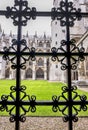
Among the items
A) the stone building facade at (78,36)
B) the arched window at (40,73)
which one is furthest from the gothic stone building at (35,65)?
the stone building facade at (78,36)

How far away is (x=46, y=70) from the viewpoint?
156 feet

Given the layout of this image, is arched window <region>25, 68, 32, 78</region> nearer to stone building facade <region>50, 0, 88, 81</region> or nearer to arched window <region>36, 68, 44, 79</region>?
arched window <region>36, 68, 44, 79</region>

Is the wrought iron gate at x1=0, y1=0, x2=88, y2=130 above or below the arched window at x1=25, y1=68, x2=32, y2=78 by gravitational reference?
above

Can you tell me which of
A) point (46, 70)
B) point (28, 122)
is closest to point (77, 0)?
point (46, 70)

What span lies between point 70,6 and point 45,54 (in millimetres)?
517

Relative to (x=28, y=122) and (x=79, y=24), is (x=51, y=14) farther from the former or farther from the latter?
(x=79, y=24)

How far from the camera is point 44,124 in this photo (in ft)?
13.4

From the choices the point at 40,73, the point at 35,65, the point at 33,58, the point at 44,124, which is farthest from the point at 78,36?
the point at 33,58

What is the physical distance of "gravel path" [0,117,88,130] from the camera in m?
3.82

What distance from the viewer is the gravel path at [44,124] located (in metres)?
3.82

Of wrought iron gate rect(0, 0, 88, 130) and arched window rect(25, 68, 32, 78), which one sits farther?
arched window rect(25, 68, 32, 78)

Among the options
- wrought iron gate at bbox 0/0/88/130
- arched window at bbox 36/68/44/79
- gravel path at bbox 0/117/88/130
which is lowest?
arched window at bbox 36/68/44/79

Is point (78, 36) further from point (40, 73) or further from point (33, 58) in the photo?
point (33, 58)

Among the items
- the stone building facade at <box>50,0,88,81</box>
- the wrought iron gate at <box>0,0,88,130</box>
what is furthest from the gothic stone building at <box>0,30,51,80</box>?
the wrought iron gate at <box>0,0,88,130</box>
